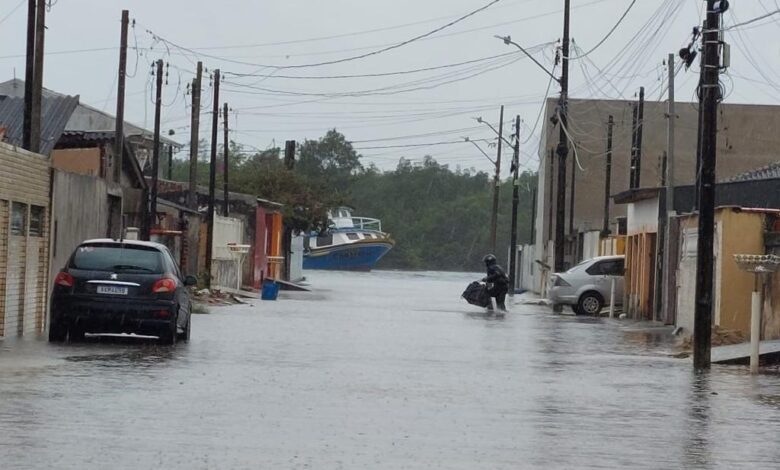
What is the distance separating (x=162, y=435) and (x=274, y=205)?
58779 millimetres

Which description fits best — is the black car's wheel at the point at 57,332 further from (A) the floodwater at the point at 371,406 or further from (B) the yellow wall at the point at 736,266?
(B) the yellow wall at the point at 736,266

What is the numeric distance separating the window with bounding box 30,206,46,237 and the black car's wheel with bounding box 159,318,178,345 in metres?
3.99

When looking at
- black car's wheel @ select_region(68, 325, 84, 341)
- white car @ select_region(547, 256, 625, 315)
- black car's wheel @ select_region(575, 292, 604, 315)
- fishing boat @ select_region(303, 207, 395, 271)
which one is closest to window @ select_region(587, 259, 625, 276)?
white car @ select_region(547, 256, 625, 315)

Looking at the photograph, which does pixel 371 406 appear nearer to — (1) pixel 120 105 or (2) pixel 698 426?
(2) pixel 698 426

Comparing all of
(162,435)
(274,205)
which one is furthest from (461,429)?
(274,205)

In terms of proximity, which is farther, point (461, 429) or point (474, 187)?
point (474, 187)

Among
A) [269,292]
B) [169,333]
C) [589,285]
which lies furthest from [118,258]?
[269,292]

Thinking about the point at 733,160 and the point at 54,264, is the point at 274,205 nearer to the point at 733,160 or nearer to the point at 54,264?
the point at 733,160

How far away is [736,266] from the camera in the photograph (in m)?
29.4

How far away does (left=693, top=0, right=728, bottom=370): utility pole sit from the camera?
834 inches

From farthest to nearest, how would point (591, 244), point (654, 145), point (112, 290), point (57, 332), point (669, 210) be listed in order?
point (654, 145)
point (591, 244)
point (669, 210)
point (57, 332)
point (112, 290)

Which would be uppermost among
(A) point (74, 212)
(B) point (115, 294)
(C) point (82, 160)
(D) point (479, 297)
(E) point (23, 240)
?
(C) point (82, 160)

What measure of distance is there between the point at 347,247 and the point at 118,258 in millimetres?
96489

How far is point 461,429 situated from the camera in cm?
1295
